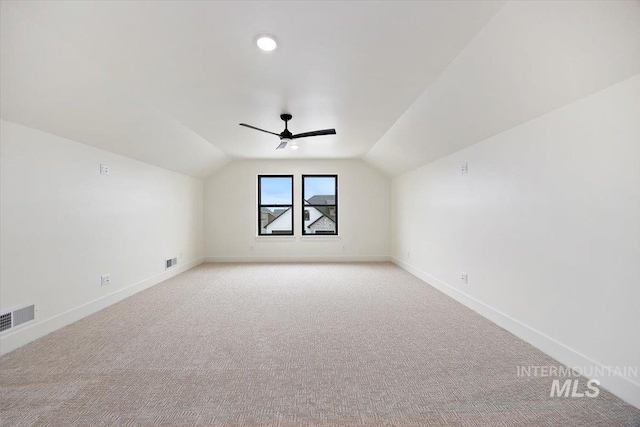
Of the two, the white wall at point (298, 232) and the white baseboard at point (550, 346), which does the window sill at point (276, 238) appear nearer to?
the white wall at point (298, 232)

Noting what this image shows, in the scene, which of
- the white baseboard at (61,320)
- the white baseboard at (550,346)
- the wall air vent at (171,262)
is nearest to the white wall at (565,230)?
the white baseboard at (550,346)

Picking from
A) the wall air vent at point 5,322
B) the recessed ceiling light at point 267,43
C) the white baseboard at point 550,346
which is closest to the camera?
the white baseboard at point 550,346

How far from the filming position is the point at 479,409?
5.59ft

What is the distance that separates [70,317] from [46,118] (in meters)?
2.06

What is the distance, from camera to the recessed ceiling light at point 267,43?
210 cm

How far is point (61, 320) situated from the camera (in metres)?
2.96

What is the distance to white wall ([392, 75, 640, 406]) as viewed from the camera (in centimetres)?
181

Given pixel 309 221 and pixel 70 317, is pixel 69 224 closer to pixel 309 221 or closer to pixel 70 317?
pixel 70 317

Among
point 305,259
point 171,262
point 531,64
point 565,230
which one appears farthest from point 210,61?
point 305,259

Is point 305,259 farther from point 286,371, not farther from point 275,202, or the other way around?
point 286,371

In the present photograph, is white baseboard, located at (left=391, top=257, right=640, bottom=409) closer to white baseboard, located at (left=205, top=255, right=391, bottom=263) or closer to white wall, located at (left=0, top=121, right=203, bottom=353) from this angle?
white baseboard, located at (left=205, top=255, right=391, bottom=263)

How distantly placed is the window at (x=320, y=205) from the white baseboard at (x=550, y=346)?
3.47m

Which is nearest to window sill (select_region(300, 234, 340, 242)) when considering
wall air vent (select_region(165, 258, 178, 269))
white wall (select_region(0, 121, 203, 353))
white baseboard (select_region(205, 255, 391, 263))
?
white baseboard (select_region(205, 255, 391, 263))

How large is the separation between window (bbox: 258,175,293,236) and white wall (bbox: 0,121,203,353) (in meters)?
2.53
